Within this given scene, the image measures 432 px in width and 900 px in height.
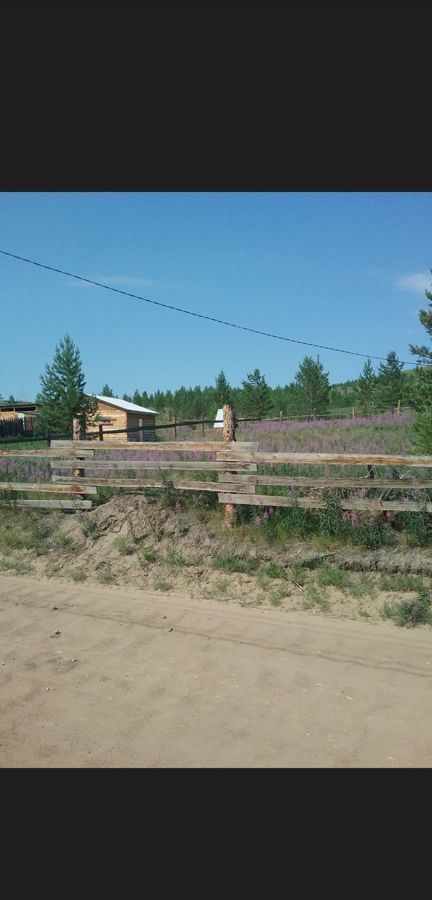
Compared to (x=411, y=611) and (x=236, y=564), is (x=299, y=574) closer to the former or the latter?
(x=236, y=564)

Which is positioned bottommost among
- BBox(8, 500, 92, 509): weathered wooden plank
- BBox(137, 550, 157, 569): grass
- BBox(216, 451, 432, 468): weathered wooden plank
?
BBox(137, 550, 157, 569): grass

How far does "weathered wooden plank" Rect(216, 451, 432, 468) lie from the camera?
22.6 feet

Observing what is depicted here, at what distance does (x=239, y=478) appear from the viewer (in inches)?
317

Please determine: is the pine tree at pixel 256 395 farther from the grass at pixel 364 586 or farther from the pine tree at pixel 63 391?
the grass at pixel 364 586

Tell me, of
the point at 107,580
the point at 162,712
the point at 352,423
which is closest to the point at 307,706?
the point at 162,712

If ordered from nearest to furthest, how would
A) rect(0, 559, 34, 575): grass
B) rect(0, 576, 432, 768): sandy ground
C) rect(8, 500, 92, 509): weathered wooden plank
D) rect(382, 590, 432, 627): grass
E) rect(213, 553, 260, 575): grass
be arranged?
1. rect(0, 576, 432, 768): sandy ground
2. rect(382, 590, 432, 627): grass
3. rect(213, 553, 260, 575): grass
4. rect(0, 559, 34, 575): grass
5. rect(8, 500, 92, 509): weathered wooden plank

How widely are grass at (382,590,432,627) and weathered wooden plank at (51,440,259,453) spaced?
2.86 metres

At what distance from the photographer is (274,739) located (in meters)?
3.75

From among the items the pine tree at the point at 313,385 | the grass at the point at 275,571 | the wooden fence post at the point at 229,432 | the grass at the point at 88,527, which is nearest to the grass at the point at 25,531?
the grass at the point at 88,527

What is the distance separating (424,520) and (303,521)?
1.47 metres

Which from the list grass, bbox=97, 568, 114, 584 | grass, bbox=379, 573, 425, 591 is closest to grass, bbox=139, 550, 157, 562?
grass, bbox=97, 568, 114, 584

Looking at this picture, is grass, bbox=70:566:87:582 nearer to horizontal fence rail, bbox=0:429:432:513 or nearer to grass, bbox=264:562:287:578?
horizontal fence rail, bbox=0:429:432:513

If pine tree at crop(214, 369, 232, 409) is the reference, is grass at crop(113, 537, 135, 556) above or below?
below

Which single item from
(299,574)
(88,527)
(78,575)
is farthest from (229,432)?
(78,575)
